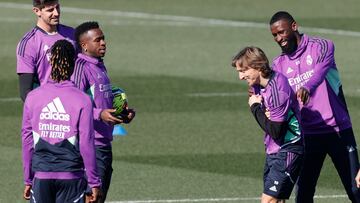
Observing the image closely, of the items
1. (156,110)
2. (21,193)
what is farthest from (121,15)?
(21,193)

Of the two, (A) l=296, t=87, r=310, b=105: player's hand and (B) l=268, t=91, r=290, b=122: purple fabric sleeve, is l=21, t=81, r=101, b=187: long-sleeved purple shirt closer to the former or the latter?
(B) l=268, t=91, r=290, b=122: purple fabric sleeve

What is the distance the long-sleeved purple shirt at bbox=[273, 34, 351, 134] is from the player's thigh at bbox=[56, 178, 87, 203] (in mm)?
3058

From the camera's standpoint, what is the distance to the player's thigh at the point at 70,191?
1101 cm

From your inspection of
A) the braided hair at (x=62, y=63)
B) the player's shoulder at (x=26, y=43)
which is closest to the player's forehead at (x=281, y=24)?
the player's shoulder at (x=26, y=43)

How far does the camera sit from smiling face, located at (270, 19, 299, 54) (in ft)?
42.8

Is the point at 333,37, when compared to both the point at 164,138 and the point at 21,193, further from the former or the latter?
the point at 21,193

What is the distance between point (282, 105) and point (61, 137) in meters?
2.30

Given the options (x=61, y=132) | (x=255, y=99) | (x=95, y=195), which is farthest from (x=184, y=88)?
(x=61, y=132)

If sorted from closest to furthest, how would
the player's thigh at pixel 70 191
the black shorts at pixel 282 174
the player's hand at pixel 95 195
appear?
1. the player's thigh at pixel 70 191
2. the player's hand at pixel 95 195
3. the black shorts at pixel 282 174

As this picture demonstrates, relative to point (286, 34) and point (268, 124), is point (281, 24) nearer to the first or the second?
point (286, 34)

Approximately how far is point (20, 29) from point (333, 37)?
7.62 m

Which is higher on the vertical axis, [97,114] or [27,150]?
[97,114]

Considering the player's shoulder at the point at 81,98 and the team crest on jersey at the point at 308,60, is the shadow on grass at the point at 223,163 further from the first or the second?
the player's shoulder at the point at 81,98

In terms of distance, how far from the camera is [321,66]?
13.2 metres
